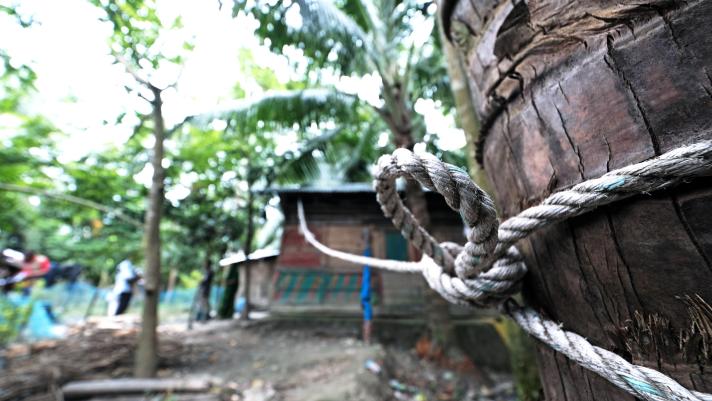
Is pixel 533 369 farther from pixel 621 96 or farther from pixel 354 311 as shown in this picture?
pixel 354 311

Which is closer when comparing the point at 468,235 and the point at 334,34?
the point at 468,235

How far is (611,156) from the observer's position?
0.37 meters

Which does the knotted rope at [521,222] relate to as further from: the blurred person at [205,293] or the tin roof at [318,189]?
the blurred person at [205,293]

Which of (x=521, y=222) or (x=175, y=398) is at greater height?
(x=521, y=222)

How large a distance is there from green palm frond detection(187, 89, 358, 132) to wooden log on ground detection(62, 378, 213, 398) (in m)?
2.66

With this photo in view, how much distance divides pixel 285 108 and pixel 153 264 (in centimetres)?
217

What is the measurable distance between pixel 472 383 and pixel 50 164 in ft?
19.6

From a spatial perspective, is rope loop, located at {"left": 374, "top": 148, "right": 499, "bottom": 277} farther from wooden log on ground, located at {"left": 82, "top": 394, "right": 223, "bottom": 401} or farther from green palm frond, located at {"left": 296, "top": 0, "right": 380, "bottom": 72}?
wooden log on ground, located at {"left": 82, "top": 394, "right": 223, "bottom": 401}

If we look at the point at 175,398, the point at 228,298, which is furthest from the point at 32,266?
the point at 175,398

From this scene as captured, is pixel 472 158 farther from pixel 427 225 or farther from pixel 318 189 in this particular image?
pixel 318 189

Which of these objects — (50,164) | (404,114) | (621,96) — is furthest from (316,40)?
(50,164)

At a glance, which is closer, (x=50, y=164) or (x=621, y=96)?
(x=621, y=96)

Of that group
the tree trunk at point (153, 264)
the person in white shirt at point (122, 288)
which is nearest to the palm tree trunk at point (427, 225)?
the tree trunk at point (153, 264)

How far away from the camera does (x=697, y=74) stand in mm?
311
